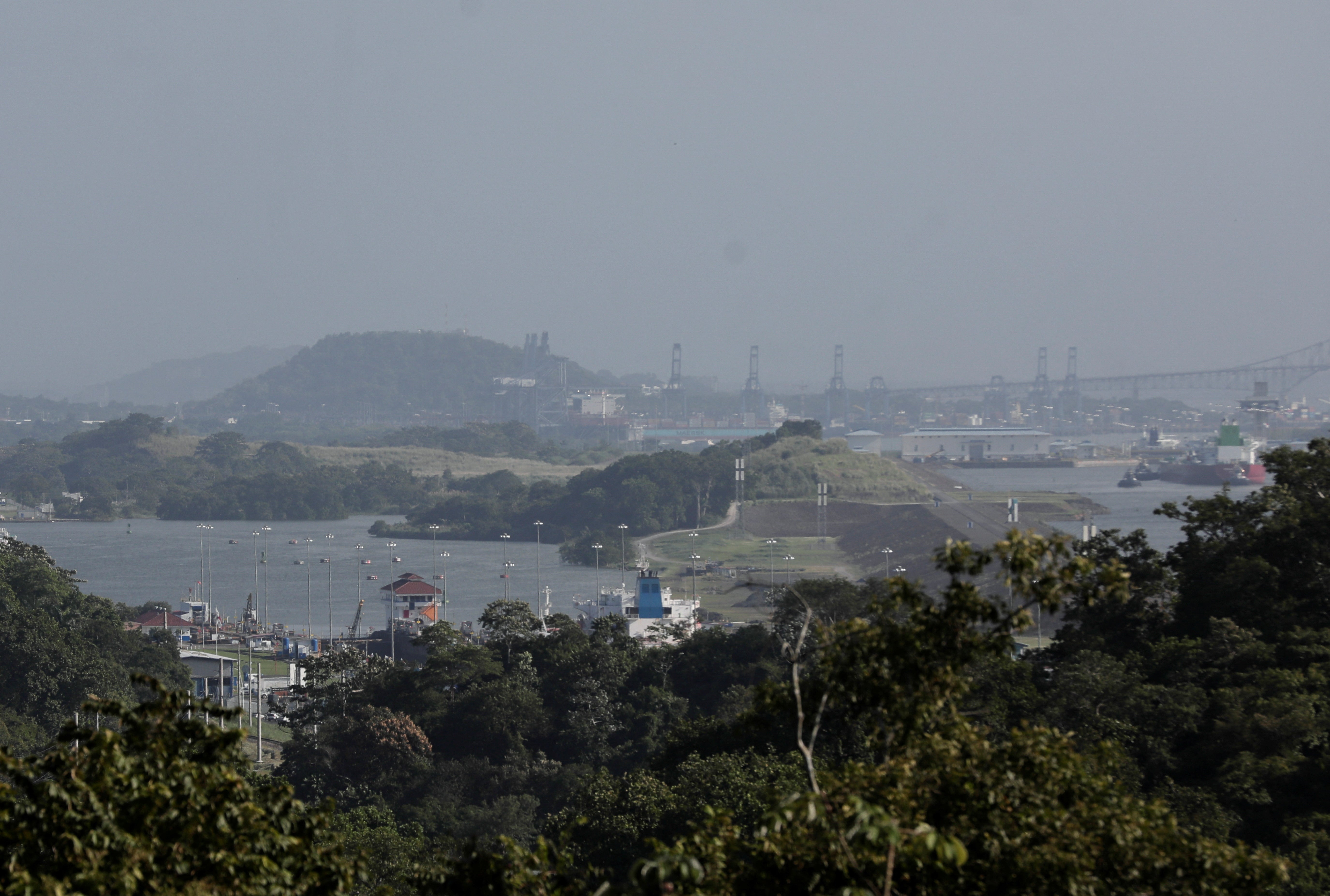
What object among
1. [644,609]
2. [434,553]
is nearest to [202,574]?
[434,553]

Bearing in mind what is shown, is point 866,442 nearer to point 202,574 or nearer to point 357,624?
point 202,574

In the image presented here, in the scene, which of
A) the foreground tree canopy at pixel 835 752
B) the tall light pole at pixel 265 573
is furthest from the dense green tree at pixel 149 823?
the tall light pole at pixel 265 573

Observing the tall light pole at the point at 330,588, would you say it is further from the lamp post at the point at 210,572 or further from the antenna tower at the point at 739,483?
the antenna tower at the point at 739,483

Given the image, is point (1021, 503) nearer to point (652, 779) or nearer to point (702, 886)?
point (652, 779)

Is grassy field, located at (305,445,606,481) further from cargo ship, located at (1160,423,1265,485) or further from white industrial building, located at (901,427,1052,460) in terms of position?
cargo ship, located at (1160,423,1265,485)

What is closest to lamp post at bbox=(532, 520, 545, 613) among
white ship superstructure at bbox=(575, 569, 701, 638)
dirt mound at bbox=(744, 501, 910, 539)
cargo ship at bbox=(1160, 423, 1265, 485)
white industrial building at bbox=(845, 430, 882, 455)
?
white ship superstructure at bbox=(575, 569, 701, 638)

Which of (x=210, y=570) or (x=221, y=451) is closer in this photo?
(x=210, y=570)
